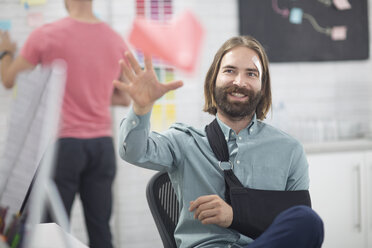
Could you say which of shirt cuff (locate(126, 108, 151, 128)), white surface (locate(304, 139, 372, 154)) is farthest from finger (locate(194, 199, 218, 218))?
white surface (locate(304, 139, 372, 154))

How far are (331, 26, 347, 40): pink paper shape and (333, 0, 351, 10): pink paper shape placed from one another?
147 mm

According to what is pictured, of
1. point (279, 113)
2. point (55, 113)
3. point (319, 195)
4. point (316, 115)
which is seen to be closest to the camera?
point (55, 113)

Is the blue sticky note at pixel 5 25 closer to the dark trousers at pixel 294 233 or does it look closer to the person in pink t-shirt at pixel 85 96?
the person in pink t-shirt at pixel 85 96

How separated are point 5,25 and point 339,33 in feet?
7.75

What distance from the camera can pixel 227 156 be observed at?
1.52 meters

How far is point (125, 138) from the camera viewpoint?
1.33 meters

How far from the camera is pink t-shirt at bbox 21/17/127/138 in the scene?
6.90ft

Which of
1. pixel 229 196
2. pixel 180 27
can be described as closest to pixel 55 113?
pixel 180 27

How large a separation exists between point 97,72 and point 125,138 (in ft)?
3.27

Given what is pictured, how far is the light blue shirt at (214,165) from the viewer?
4.78ft

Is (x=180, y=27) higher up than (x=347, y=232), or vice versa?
(x=180, y=27)

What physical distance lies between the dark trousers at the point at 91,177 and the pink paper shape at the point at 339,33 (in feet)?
6.62

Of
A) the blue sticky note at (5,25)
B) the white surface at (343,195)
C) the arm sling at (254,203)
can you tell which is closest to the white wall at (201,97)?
the blue sticky note at (5,25)

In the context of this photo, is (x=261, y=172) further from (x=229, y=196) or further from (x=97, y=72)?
(x=97, y=72)
